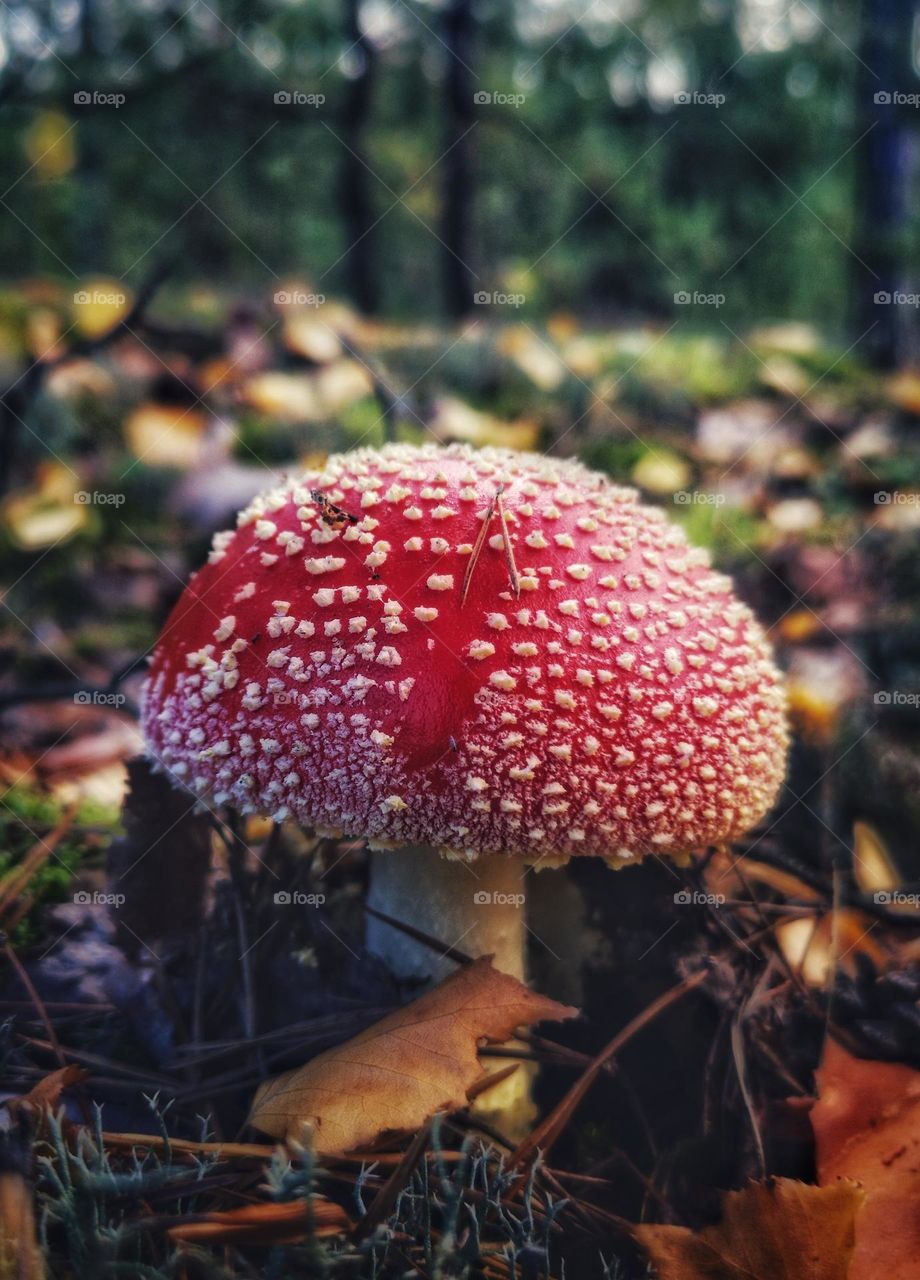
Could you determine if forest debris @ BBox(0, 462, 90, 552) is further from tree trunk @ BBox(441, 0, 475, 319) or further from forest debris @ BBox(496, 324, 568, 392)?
tree trunk @ BBox(441, 0, 475, 319)

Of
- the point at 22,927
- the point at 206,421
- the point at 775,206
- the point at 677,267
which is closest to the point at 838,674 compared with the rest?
the point at 22,927

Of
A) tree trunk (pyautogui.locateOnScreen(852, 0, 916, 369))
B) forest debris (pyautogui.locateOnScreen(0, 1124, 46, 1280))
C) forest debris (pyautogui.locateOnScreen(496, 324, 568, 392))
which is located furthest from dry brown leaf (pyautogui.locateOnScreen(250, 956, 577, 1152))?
tree trunk (pyautogui.locateOnScreen(852, 0, 916, 369))

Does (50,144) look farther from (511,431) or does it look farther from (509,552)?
(509,552)

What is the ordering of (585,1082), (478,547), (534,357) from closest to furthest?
(478,547)
(585,1082)
(534,357)

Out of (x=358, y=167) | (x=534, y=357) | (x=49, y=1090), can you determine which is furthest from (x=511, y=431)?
(x=49, y=1090)

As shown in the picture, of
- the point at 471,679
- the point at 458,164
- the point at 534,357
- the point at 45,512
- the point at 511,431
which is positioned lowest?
the point at 45,512

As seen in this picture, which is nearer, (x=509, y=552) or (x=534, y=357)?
(x=509, y=552)

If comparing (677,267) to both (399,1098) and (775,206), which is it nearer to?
(775,206)
